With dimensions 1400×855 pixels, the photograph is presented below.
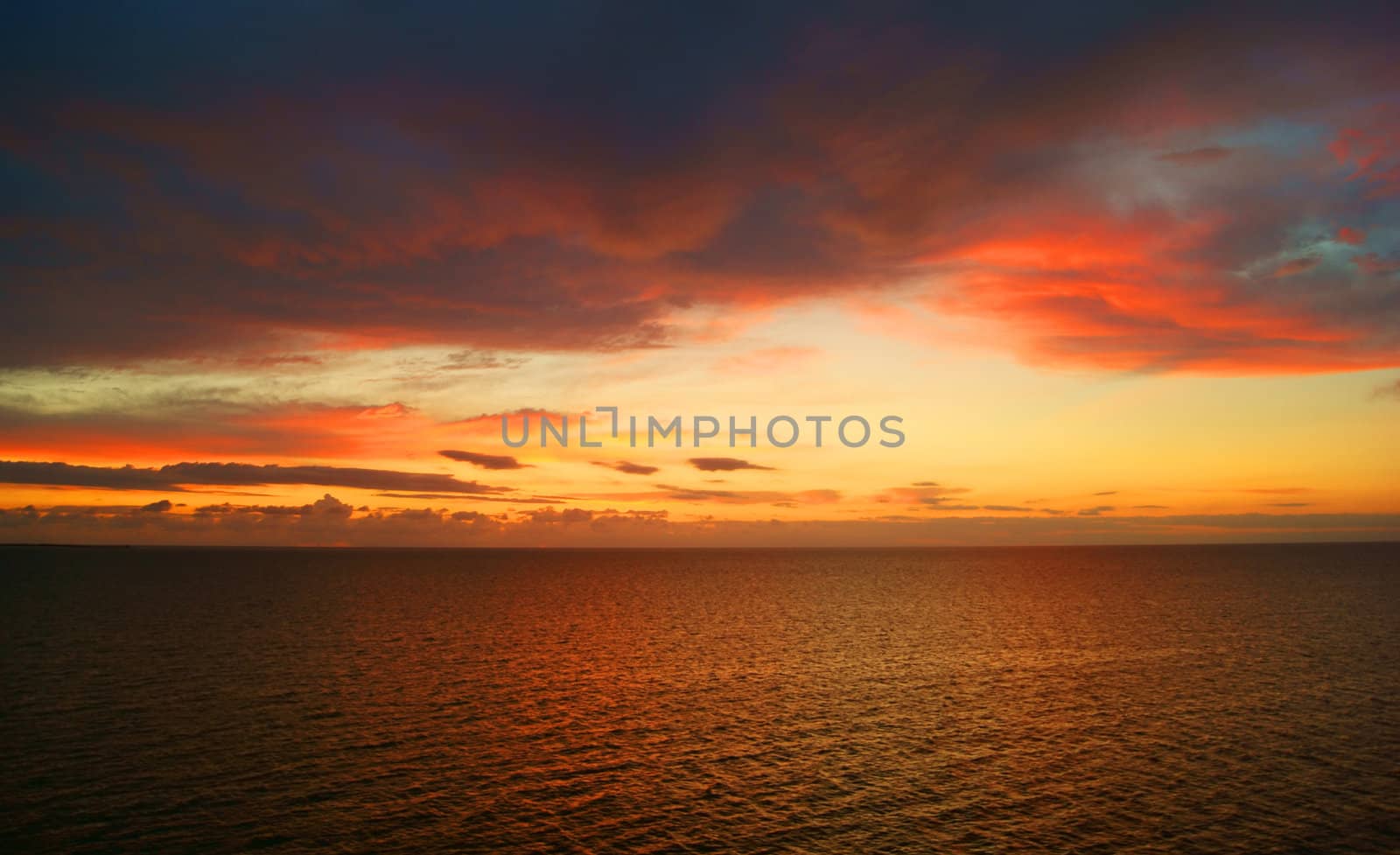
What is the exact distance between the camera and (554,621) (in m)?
123

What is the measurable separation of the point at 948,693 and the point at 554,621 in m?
70.4

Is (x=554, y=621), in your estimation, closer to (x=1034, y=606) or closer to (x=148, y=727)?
(x=148, y=727)

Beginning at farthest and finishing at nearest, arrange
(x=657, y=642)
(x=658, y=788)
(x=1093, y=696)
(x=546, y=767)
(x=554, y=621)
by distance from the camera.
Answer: (x=554, y=621)
(x=657, y=642)
(x=1093, y=696)
(x=546, y=767)
(x=658, y=788)

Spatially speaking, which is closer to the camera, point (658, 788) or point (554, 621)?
point (658, 788)

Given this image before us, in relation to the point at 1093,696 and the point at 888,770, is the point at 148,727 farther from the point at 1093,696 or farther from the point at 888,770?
the point at 1093,696

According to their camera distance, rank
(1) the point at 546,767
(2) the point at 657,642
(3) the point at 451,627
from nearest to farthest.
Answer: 1. (1) the point at 546,767
2. (2) the point at 657,642
3. (3) the point at 451,627

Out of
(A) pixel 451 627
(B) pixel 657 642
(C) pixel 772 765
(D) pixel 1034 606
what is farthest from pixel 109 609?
(D) pixel 1034 606

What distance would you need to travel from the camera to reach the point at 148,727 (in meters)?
52.9

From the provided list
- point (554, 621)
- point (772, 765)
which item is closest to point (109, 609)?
point (554, 621)

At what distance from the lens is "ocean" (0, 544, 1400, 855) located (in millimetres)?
37969

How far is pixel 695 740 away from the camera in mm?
53656

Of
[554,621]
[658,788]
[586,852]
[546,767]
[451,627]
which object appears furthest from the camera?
[554,621]

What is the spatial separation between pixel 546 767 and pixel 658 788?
7.39 metres

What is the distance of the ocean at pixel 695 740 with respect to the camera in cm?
3797
